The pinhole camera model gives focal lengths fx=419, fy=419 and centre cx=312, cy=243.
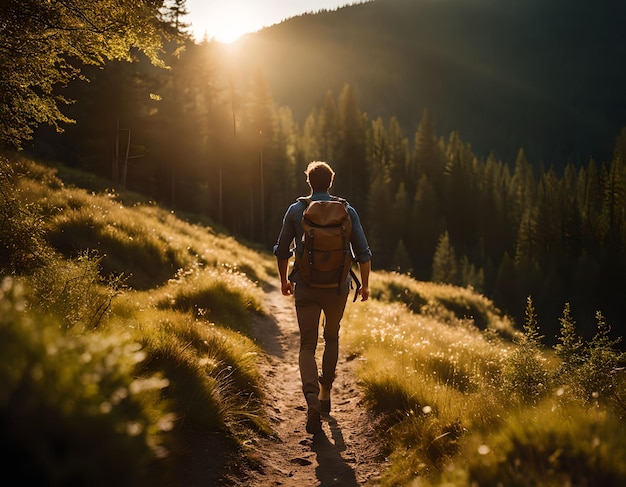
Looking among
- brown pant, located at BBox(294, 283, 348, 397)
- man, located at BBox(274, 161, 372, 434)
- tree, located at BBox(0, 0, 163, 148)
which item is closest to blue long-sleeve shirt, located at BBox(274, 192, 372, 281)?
man, located at BBox(274, 161, 372, 434)

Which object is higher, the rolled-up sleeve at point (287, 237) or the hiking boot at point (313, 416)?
the rolled-up sleeve at point (287, 237)

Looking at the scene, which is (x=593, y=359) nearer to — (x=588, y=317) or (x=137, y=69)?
(x=137, y=69)

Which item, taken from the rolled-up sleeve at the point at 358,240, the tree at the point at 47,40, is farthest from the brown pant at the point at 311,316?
the tree at the point at 47,40

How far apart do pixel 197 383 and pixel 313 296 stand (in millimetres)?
1628

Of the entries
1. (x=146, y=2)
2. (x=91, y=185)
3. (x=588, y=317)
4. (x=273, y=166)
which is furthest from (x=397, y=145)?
(x=146, y=2)

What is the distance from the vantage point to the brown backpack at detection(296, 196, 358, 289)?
192 inches

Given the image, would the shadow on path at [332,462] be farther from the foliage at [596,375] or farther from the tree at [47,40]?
the tree at [47,40]

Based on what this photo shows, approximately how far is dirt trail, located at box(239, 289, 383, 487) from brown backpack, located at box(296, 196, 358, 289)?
1.85 meters

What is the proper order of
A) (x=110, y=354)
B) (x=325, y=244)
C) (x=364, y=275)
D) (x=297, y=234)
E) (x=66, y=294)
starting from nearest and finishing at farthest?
(x=110, y=354), (x=66, y=294), (x=325, y=244), (x=297, y=234), (x=364, y=275)

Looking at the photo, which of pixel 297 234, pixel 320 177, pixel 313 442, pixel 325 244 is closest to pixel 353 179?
pixel 320 177

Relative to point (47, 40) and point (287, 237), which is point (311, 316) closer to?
point (287, 237)

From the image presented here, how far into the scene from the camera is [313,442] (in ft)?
16.1

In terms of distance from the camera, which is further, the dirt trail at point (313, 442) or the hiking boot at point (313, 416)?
the hiking boot at point (313, 416)

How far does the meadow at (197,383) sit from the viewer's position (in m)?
1.53
